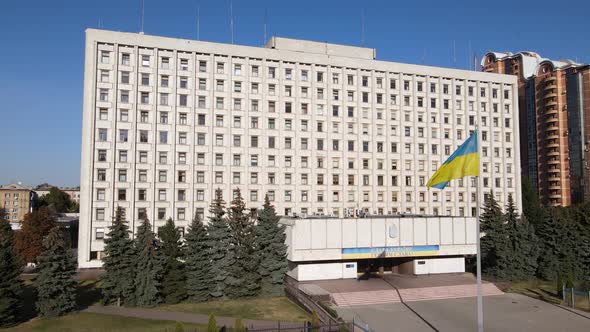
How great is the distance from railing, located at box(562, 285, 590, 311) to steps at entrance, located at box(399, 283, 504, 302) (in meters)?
4.98

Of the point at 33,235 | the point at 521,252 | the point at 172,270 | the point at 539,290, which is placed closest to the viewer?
the point at 172,270

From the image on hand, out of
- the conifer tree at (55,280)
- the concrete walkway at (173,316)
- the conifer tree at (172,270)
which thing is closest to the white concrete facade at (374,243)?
the conifer tree at (172,270)

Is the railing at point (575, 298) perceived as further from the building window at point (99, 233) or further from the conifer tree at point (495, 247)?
the building window at point (99, 233)

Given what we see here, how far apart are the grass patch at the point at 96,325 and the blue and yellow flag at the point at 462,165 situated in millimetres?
17085

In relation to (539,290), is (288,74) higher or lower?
higher

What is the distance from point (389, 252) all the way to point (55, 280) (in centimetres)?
2860

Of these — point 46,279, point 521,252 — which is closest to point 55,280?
point 46,279

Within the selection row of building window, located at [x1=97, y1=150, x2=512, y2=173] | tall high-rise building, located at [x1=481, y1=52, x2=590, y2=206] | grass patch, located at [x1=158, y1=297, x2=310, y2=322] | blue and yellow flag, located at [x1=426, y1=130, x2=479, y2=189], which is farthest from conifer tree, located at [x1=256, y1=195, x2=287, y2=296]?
tall high-rise building, located at [x1=481, y1=52, x2=590, y2=206]

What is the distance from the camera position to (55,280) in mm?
30906

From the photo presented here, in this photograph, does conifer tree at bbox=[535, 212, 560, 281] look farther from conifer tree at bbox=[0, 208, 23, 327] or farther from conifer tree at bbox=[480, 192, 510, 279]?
conifer tree at bbox=[0, 208, 23, 327]

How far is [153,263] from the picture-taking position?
35438 mm

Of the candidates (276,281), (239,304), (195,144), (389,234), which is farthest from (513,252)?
(195,144)

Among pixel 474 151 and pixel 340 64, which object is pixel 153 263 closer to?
pixel 474 151

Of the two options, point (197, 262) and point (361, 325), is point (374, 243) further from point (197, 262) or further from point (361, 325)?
point (197, 262)
